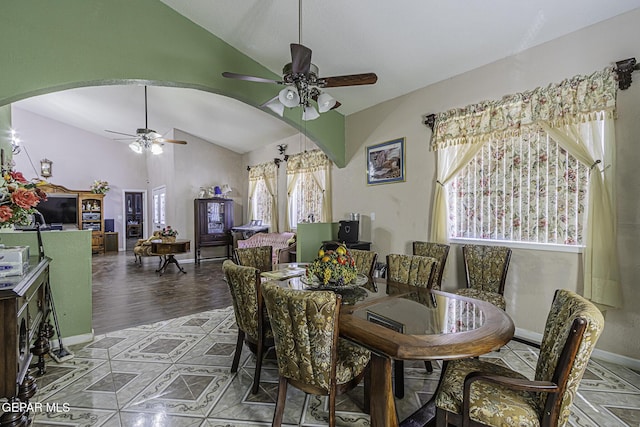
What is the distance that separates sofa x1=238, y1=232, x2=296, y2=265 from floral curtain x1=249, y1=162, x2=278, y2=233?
0.67m

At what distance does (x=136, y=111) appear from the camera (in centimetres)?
667

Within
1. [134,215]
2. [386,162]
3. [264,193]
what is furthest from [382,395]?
[134,215]

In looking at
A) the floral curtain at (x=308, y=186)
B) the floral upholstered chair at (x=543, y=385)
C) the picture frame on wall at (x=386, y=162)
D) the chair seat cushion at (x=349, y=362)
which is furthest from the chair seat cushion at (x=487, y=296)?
the floral curtain at (x=308, y=186)

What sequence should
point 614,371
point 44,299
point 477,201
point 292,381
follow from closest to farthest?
point 292,381 < point 614,371 < point 44,299 < point 477,201

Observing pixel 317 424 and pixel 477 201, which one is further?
pixel 477 201

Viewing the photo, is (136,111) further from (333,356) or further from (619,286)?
(619,286)

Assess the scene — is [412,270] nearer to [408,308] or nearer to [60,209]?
[408,308]

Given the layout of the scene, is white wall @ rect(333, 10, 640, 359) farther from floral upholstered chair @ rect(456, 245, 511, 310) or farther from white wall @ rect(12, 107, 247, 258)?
white wall @ rect(12, 107, 247, 258)

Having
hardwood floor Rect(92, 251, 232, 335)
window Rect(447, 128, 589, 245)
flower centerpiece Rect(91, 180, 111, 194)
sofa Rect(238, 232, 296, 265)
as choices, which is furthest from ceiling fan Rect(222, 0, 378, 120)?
flower centerpiece Rect(91, 180, 111, 194)

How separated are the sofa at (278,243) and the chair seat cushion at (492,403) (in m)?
4.31

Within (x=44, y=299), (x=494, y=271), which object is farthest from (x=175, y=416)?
(x=494, y=271)

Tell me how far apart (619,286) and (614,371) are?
68 centimetres

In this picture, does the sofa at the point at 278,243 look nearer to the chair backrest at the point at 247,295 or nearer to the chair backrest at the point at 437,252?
the chair backrest at the point at 437,252

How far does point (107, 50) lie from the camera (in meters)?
2.92
